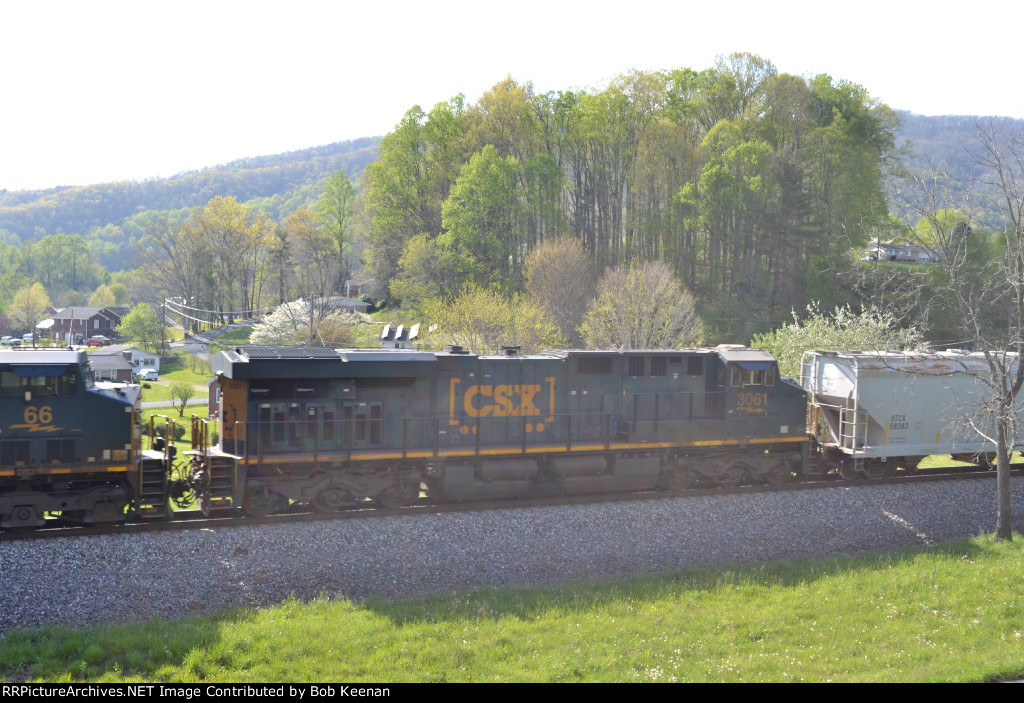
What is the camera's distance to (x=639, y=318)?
34.2 metres

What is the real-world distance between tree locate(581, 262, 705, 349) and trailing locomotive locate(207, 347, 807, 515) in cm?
1582

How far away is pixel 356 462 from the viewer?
46.4 ft

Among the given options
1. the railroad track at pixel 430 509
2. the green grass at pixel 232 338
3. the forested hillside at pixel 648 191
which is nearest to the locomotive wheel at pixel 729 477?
the railroad track at pixel 430 509

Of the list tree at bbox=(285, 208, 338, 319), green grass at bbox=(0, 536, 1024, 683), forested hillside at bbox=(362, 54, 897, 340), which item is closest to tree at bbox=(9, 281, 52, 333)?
tree at bbox=(285, 208, 338, 319)

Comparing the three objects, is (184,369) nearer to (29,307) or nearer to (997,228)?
(29,307)

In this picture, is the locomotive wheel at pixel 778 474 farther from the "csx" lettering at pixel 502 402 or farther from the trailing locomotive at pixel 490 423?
the "csx" lettering at pixel 502 402

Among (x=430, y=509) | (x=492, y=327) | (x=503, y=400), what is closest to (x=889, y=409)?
(x=503, y=400)

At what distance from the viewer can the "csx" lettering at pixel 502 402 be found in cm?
1551

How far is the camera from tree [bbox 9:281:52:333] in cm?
9931

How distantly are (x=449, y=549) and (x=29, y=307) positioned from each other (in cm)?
11279

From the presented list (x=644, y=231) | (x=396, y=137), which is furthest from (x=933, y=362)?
(x=396, y=137)

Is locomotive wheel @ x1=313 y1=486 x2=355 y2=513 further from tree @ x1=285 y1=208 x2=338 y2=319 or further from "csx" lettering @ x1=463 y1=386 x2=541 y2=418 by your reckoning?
tree @ x1=285 y1=208 x2=338 y2=319

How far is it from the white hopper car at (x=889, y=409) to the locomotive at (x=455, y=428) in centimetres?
5

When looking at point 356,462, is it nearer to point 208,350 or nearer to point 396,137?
point 396,137
